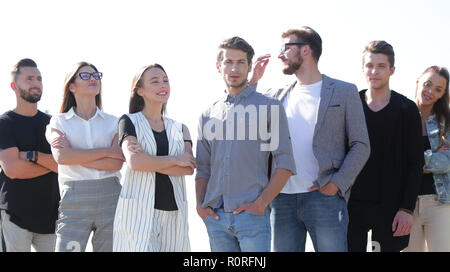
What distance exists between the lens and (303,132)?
17.8 ft

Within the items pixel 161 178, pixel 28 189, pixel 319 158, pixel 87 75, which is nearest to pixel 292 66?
pixel 319 158

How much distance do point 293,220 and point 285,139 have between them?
0.87 meters

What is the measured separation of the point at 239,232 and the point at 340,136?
56.4 inches

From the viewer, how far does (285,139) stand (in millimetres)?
4961

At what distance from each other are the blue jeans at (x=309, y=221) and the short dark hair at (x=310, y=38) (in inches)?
57.9

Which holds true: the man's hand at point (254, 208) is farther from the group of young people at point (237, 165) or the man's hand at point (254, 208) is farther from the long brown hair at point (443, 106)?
the long brown hair at point (443, 106)

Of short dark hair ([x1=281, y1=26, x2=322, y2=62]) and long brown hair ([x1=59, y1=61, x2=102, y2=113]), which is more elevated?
short dark hair ([x1=281, y1=26, x2=322, y2=62])

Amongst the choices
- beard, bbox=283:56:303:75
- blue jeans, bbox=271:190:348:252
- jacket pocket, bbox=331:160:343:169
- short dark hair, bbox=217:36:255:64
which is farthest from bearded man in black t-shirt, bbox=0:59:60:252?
jacket pocket, bbox=331:160:343:169

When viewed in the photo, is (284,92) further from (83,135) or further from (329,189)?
(83,135)

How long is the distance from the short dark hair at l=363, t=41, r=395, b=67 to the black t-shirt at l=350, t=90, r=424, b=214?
52cm

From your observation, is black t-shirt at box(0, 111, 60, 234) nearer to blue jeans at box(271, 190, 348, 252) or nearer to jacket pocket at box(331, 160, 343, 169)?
blue jeans at box(271, 190, 348, 252)

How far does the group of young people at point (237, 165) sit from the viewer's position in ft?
16.3

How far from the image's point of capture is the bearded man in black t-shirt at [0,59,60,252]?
611cm
